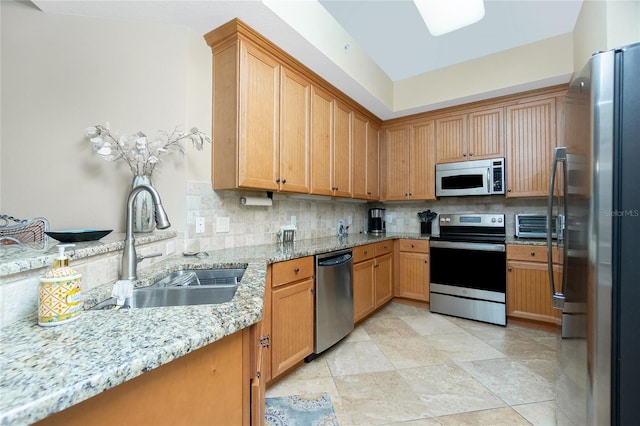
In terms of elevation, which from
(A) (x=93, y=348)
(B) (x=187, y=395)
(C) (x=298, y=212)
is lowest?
(B) (x=187, y=395)

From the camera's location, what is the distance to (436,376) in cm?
190

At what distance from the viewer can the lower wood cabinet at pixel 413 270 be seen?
3123mm

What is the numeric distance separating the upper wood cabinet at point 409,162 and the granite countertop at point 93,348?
9.74 feet

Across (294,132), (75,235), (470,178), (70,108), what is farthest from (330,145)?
(75,235)

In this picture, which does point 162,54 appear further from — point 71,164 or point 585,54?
point 585,54

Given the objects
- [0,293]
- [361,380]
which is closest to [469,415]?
[361,380]

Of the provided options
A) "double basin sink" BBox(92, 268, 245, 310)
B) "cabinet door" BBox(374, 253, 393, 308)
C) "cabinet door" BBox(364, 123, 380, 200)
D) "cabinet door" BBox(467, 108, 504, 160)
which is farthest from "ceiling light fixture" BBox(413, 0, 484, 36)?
"double basin sink" BBox(92, 268, 245, 310)

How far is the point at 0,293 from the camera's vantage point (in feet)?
2.17

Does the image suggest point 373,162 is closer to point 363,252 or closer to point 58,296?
point 363,252

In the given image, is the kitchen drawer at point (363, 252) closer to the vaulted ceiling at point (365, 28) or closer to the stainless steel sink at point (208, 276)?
the stainless steel sink at point (208, 276)

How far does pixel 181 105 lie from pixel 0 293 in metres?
1.47

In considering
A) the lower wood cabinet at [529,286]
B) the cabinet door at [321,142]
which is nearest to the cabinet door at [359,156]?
the cabinet door at [321,142]

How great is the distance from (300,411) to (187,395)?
3.99 ft

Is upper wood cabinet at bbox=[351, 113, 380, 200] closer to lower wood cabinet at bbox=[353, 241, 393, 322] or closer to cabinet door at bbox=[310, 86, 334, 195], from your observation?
cabinet door at bbox=[310, 86, 334, 195]
